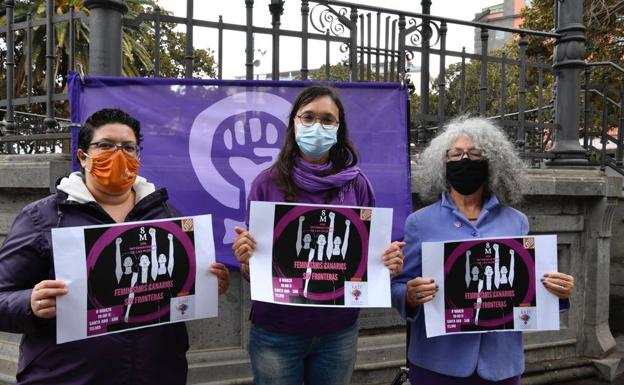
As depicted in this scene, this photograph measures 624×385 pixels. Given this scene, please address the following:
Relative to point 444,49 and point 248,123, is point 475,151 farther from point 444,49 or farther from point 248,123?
point 444,49

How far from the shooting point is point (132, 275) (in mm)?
1887

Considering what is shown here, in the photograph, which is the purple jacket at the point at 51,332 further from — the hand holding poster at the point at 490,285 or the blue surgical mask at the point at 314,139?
the hand holding poster at the point at 490,285

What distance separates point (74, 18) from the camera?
10.2 feet

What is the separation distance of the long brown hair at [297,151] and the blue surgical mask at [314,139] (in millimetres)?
68

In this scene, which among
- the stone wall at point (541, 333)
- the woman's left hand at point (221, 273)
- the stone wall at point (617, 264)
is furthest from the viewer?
the stone wall at point (617, 264)

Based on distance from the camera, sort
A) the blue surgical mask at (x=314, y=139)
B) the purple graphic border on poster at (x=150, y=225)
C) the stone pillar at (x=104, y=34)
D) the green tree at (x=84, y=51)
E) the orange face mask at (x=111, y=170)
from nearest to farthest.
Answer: the purple graphic border on poster at (x=150, y=225)
the orange face mask at (x=111, y=170)
the blue surgical mask at (x=314, y=139)
the stone pillar at (x=104, y=34)
the green tree at (x=84, y=51)

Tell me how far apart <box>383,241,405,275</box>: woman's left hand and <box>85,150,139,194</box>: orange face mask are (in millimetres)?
1149

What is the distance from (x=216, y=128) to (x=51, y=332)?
66.5 inches

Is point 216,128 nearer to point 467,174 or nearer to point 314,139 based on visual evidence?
point 314,139

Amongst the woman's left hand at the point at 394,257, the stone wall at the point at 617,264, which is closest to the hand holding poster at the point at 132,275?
the woman's left hand at the point at 394,257

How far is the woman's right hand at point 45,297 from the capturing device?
170 centimetres

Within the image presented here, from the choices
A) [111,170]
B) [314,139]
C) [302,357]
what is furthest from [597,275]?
[111,170]

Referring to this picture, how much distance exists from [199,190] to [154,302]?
129 centimetres

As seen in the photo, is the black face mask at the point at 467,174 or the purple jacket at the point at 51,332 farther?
the black face mask at the point at 467,174
